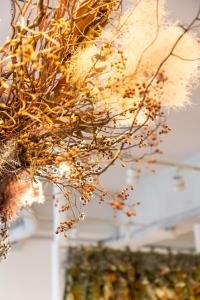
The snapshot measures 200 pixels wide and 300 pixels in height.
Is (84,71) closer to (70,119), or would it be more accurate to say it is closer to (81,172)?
(70,119)

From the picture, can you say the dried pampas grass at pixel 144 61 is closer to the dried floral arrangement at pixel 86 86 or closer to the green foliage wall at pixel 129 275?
the dried floral arrangement at pixel 86 86

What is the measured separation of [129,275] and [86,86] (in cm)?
296

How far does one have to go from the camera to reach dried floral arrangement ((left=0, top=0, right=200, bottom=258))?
1.03 meters

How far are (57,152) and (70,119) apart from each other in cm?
11

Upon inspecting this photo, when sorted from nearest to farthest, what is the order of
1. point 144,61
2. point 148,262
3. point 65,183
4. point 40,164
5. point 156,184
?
point 144,61
point 40,164
point 65,183
point 148,262
point 156,184

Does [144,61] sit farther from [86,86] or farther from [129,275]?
[129,275]

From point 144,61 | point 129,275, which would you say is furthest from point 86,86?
point 129,275

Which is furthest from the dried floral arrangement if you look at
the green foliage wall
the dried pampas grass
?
the green foliage wall

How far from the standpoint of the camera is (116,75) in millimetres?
1079

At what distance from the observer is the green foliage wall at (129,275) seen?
3.59 m

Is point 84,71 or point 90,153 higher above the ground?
point 84,71

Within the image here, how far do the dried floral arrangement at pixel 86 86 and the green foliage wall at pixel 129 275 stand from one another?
2.49 metres

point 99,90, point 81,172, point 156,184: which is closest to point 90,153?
point 81,172

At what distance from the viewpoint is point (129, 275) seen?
378 centimetres
